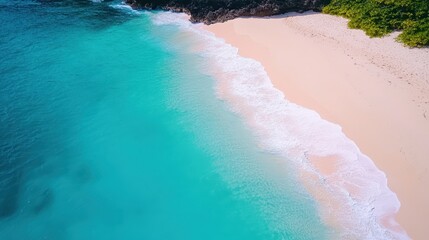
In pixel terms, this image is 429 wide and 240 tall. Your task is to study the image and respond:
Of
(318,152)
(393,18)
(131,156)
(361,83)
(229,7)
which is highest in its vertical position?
(393,18)

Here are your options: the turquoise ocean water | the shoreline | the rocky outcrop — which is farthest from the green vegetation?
the turquoise ocean water

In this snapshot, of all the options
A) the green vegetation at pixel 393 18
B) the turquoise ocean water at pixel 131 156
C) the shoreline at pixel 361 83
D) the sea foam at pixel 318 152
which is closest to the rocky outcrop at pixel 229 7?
the shoreline at pixel 361 83

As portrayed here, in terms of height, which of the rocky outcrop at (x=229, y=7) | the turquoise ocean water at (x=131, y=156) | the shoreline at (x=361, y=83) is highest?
the rocky outcrop at (x=229, y=7)

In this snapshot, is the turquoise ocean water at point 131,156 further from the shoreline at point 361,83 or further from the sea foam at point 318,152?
the shoreline at point 361,83

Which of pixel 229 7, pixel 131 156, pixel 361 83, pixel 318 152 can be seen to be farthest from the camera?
pixel 229 7

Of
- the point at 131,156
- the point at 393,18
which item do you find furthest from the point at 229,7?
the point at 131,156

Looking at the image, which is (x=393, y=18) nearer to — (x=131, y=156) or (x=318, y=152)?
(x=318, y=152)

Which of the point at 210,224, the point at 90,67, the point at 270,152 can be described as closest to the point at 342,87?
the point at 270,152
